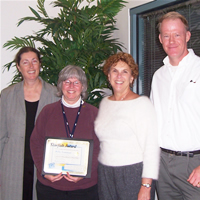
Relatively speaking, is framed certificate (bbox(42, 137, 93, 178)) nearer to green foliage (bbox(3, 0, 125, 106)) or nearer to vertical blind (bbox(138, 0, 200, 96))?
green foliage (bbox(3, 0, 125, 106))

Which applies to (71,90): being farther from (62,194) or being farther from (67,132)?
(62,194)

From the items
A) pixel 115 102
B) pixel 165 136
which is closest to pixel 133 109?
pixel 115 102

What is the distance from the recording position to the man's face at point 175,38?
1.72 m

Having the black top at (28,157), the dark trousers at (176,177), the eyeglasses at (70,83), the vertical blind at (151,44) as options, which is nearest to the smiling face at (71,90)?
the eyeglasses at (70,83)

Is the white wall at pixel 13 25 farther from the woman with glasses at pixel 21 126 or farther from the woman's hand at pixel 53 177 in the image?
the woman's hand at pixel 53 177

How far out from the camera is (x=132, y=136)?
66.0 inches

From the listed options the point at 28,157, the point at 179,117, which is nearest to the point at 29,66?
the point at 28,157

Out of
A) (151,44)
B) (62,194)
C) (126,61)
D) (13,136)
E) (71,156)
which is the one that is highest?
(151,44)

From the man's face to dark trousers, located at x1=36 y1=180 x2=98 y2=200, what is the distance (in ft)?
3.80

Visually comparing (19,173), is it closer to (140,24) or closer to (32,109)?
(32,109)

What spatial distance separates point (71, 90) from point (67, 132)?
1.05ft

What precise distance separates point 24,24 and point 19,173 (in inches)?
84.3

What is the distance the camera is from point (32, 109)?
2188 mm

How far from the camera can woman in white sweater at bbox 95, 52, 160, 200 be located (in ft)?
5.36
